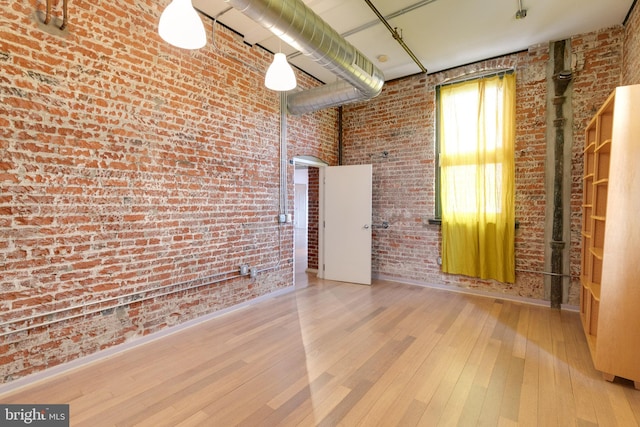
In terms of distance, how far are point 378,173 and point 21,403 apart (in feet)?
16.8

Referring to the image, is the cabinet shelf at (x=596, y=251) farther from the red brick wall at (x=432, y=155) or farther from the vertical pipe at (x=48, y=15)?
the vertical pipe at (x=48, y=15)

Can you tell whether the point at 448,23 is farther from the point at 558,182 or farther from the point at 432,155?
the point at 558,182

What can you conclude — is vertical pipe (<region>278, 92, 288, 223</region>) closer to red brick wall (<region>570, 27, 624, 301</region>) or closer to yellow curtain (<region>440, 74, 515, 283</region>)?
yellow curtain (<region>440, 74, 515, 283</region>)

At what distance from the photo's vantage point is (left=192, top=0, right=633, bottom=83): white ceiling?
3.14 meters

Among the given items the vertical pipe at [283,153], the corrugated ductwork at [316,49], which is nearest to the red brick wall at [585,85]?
the corrugated ductwork at [316,49]

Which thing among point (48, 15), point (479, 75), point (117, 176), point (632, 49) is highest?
point (479, 75)

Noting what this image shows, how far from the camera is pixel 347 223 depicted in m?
5.30

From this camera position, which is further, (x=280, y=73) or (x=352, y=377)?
(x=280, y=73)

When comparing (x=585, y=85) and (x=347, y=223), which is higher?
(x=585, y=85)

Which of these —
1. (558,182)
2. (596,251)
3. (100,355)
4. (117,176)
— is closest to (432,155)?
(558,182)

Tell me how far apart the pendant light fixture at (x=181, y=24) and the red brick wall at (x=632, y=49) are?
4.27 meters

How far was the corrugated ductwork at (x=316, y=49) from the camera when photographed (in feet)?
7.74

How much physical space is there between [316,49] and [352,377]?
3012mm

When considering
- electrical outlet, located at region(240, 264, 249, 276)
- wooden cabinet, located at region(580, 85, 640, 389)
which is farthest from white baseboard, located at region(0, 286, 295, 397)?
wooden cabinet, located at region(580, 85, 640, 389)
